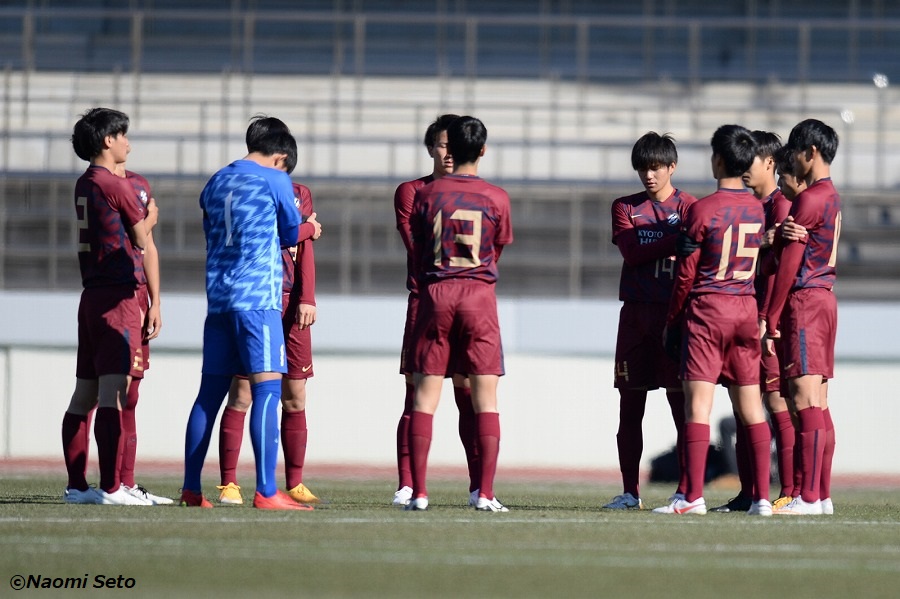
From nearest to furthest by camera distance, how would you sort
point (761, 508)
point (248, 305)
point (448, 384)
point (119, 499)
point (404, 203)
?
1. point (248, 305)
2. point (761, 508)
3. point (119, 499)
4. point (404, 203)
5. point (448, 384)

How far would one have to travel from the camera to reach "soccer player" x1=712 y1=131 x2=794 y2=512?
6957 mm

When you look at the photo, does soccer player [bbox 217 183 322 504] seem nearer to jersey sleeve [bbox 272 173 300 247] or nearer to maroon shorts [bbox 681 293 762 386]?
jersey sleeve [bbox 272 173 300 247]

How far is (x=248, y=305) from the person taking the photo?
A: 624 centimetres

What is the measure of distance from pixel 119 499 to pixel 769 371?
11.1 feet

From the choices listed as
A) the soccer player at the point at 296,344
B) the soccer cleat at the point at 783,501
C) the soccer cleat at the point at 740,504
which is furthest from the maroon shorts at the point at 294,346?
the soccer cleat at the point at 783,501

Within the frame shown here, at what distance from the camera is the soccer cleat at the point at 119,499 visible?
21.6 ft

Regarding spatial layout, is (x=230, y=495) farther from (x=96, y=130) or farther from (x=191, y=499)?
(x=96, y=130)

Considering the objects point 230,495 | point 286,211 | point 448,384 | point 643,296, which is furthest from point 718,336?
point 448,384

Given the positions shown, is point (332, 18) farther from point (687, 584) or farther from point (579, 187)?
point (687, 584)

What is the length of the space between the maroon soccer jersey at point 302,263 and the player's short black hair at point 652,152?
5.71ft

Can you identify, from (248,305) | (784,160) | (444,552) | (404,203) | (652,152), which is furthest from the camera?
(404,203)

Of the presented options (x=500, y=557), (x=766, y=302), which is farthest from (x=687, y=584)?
(x=766, y=302)

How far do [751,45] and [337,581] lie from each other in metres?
16.2

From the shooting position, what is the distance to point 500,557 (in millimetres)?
4656
